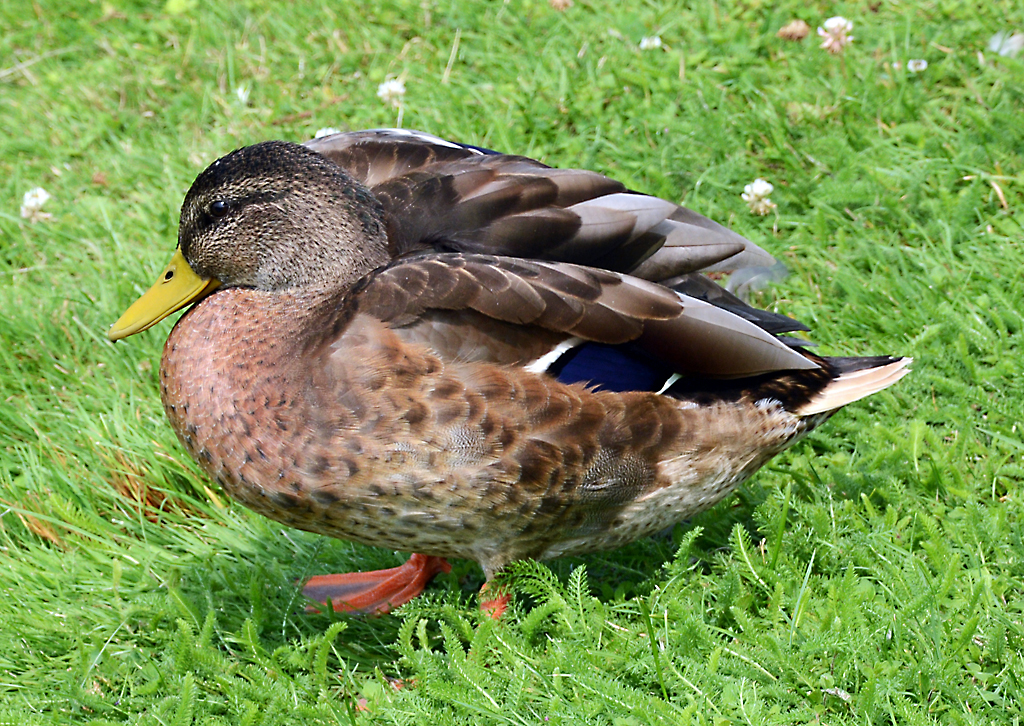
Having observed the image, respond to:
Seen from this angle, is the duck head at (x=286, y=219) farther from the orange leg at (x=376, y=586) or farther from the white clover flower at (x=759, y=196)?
the white clover flower at (x=759, y=196)

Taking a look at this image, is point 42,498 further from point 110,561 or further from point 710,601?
point 710,601

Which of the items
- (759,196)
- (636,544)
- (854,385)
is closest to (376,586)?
(636,544)

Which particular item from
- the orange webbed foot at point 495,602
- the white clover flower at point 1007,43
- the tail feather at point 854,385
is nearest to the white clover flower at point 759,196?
the white clover flower at point 1007,43

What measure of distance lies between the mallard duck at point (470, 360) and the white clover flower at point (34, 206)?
6.40ft

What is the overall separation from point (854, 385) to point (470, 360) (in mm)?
1054

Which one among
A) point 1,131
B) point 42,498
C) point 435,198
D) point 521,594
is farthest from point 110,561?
point 1,131

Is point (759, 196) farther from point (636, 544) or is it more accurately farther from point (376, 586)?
point (376, 586)

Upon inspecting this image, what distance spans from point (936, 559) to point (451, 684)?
1.27 metres

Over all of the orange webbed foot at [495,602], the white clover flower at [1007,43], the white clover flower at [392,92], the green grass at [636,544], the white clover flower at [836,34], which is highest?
the white clover flower at [836,34]

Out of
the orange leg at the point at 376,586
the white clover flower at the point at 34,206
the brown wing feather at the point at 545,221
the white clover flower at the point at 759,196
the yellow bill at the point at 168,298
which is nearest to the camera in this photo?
the brown wing feather at the point at 545,221

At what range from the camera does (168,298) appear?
9.73 ft

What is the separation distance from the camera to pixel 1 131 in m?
5.29

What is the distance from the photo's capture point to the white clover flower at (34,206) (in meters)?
4.55

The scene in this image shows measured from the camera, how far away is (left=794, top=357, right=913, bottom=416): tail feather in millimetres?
2781
